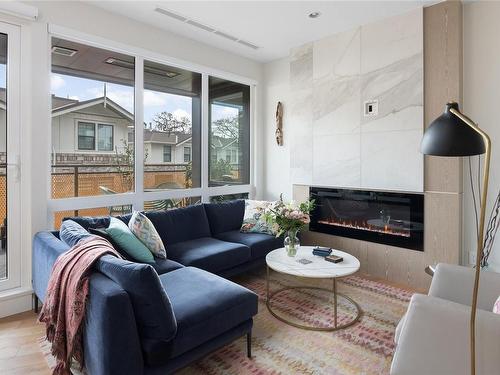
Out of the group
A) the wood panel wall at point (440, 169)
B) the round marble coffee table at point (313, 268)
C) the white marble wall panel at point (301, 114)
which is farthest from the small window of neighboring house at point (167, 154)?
the wood panel wall at point (440, 169)

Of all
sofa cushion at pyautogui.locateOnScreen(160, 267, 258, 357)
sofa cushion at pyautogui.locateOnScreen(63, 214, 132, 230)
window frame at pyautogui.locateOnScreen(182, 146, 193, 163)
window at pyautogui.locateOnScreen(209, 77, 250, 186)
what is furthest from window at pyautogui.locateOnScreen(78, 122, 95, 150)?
sofa cushion at pyautogui.locateOnScreen(160, 267, 258, 357)

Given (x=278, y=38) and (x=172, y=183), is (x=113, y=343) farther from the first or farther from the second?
(x=278, y=38)

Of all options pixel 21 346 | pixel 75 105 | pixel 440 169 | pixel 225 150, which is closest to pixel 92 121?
pixel 75 105

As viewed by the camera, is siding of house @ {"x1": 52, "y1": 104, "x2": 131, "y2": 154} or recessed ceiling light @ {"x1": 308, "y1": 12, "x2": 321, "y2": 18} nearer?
siding of house @ {"x1": 52, "y1": 104, "x2": 131, "y2": 154}

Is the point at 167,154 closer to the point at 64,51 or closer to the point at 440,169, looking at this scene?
the point at 64,51

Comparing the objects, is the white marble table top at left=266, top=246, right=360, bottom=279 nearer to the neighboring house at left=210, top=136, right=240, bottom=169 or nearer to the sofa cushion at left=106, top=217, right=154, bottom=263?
the sofa cushion at left=106, top=217, right=154, bottom=263

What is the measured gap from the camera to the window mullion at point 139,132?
140 inches

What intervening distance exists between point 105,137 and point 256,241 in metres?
1.92

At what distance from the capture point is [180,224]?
11.3 ft

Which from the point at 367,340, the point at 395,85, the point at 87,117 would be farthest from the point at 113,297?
the point at 395,85

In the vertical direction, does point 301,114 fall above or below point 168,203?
above

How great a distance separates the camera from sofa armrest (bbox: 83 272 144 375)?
59.5 inches

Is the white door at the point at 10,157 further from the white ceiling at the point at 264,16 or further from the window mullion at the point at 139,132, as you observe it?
the window mullion at the point at 139,132

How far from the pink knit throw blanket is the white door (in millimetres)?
1283
